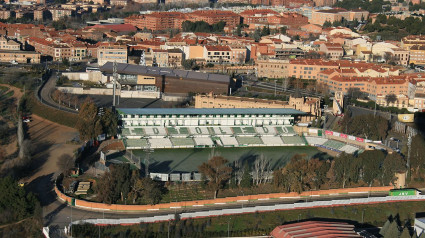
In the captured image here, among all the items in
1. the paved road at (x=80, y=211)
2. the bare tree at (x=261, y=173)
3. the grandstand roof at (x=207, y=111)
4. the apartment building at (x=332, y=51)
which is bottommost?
the paved road at (x=80, y=211)

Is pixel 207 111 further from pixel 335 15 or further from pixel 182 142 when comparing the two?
pixel 335 15

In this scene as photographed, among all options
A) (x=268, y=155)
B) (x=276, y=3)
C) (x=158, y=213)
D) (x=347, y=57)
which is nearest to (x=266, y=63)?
(x=347, y=57)

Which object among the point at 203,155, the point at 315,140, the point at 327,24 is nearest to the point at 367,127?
the point at 315,140

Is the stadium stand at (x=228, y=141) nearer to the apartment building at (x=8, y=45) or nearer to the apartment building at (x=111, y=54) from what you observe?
the apartment building at (x=111, y=54)

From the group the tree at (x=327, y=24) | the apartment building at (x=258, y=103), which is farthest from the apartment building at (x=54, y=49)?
the tree at (x=327, y=24)

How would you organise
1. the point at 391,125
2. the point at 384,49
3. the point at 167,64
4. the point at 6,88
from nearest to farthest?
the point at 391,125, the point at 6,88, the point at 167,64, the point at 384,49

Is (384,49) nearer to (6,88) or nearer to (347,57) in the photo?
(347,57)
